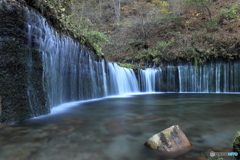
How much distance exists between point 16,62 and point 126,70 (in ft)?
36.4

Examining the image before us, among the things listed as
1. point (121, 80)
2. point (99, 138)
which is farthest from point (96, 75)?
point (99, 138)

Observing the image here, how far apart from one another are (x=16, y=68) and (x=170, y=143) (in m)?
3.94

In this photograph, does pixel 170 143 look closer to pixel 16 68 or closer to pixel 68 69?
pixel 16 68

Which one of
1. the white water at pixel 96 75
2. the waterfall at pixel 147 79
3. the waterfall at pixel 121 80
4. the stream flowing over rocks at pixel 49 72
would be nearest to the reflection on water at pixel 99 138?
the stream flowing over rocks at pixel 49 72

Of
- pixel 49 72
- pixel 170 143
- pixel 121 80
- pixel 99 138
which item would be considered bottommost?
pixel 99 138

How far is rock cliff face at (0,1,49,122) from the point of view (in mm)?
4277

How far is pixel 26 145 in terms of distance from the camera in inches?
121

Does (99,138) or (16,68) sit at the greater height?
(16,68)

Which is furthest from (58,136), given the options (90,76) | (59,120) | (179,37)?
(179,37)

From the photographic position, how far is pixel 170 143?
2.80 meters

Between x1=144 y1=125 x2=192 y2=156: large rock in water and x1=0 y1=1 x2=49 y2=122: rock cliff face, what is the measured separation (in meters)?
3.33

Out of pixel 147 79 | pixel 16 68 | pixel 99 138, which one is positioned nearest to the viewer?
pixel 99 138

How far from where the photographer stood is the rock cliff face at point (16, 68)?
14.0 feet

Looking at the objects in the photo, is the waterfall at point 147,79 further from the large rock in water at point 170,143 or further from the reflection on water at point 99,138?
the large rock in water at point 170,143
